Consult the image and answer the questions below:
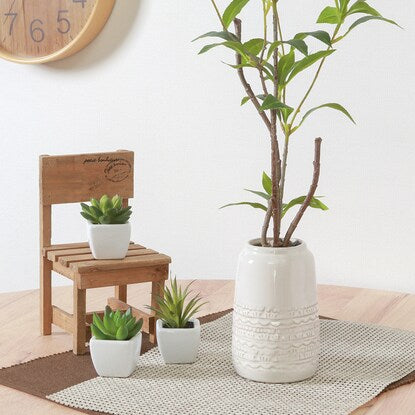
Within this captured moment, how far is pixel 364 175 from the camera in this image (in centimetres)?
227

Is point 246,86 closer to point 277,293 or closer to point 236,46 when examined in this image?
point 236,46

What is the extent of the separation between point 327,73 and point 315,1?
0.54 ft

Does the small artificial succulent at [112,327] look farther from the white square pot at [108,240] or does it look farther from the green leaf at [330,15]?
the green leaf at [330,15]

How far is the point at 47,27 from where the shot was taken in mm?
2645

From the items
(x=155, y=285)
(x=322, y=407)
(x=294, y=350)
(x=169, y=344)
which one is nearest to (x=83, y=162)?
(x=155, y=285)

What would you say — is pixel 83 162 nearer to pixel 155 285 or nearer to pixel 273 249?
pixel 155 285

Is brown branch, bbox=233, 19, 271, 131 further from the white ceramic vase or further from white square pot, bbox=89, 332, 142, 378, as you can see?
white square pot, bbox=89, 332, 142, 378

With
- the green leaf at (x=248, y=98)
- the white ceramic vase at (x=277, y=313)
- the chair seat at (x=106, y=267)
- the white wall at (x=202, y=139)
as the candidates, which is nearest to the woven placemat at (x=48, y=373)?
the chair seat at (x=106, y=267)

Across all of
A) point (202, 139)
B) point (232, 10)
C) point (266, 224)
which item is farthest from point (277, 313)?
point (202, 139)

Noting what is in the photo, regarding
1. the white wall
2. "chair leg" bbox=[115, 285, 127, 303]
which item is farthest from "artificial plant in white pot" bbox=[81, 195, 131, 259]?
the white wall

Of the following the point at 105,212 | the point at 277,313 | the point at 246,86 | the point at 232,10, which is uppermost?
the point at 232,10

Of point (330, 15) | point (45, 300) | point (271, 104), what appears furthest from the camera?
point (45, 300)

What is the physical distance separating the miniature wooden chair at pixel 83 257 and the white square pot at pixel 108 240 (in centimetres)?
2

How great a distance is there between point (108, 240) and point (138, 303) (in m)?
0.30
